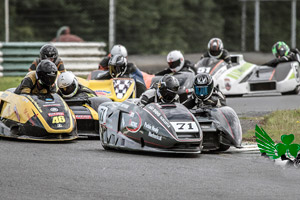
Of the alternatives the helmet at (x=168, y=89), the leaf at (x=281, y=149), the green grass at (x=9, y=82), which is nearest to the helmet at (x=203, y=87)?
the helmet at (x=168, y=89)

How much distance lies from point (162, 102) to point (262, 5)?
1064 inches

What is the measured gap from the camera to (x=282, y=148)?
7848 millimetres

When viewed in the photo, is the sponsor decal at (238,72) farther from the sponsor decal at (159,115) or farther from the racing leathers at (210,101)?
the sponsor decal at (159,115)

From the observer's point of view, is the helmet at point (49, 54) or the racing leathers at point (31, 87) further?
the helmet at point (49, 54)

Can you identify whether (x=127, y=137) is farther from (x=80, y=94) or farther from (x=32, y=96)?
(x=80, y=94)

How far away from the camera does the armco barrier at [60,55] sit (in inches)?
780

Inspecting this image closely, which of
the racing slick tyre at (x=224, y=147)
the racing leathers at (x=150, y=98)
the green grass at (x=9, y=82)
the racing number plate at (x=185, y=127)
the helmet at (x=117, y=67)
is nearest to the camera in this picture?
the racing number plate at (x=185, y=127)

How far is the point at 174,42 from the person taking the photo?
112ft

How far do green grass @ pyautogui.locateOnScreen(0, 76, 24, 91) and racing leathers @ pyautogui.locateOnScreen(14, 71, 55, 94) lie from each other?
624 centimetres

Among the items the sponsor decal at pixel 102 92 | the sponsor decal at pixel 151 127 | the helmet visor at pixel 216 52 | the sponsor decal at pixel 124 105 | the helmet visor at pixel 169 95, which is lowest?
the sponsor decal at pixel 151 127

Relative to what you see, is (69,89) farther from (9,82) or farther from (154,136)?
(9,82)

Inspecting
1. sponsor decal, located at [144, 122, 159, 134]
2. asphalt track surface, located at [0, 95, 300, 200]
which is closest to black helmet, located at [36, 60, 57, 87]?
asphalt track surface, located at [0, 95, 300, 200]

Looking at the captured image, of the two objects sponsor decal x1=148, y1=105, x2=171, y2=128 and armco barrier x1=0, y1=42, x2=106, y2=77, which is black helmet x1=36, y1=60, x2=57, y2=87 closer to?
sponsor decal x1=148, y1=105, x2=171, y2=128

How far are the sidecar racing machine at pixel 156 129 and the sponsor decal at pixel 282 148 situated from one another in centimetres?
93
